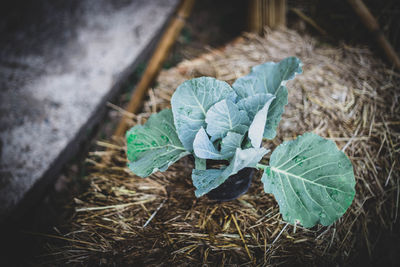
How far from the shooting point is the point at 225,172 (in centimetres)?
80

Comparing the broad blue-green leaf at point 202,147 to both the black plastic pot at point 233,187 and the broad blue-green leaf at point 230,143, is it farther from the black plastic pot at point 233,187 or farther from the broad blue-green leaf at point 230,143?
the black plastic pot at point 233,187

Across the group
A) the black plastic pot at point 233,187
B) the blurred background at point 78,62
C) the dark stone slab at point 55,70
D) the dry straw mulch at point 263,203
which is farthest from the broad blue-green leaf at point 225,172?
Result: the dark stone slab at point 55,70

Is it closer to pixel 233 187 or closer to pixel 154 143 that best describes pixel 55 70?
pixel 154 143

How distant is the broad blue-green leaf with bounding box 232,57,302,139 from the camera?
93 centimetres

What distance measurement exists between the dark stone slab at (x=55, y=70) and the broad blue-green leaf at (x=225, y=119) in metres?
1.28

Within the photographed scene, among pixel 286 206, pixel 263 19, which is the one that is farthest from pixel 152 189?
pixel 263 19

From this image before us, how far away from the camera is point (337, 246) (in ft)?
3.50

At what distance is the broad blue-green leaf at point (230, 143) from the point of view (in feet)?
2.82

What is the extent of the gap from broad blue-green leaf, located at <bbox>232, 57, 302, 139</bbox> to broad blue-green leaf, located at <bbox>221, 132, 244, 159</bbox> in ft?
0.46

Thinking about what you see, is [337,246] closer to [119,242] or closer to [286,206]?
[286,206]

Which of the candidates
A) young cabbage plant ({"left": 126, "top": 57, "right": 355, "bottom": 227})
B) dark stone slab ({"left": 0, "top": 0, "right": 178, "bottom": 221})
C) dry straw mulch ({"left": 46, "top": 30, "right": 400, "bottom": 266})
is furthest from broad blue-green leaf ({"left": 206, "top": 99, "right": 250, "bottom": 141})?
dark stone slab ({"left": 0, "top": 0, "right": 178, "bottom": 221})

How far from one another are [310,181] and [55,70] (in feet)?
6.83

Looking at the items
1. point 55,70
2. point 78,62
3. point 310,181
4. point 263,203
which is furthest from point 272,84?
point 55,70

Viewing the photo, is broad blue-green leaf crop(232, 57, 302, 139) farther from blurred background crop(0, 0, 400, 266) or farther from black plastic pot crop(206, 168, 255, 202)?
blurred background crop(0, 0, 400, 266)
